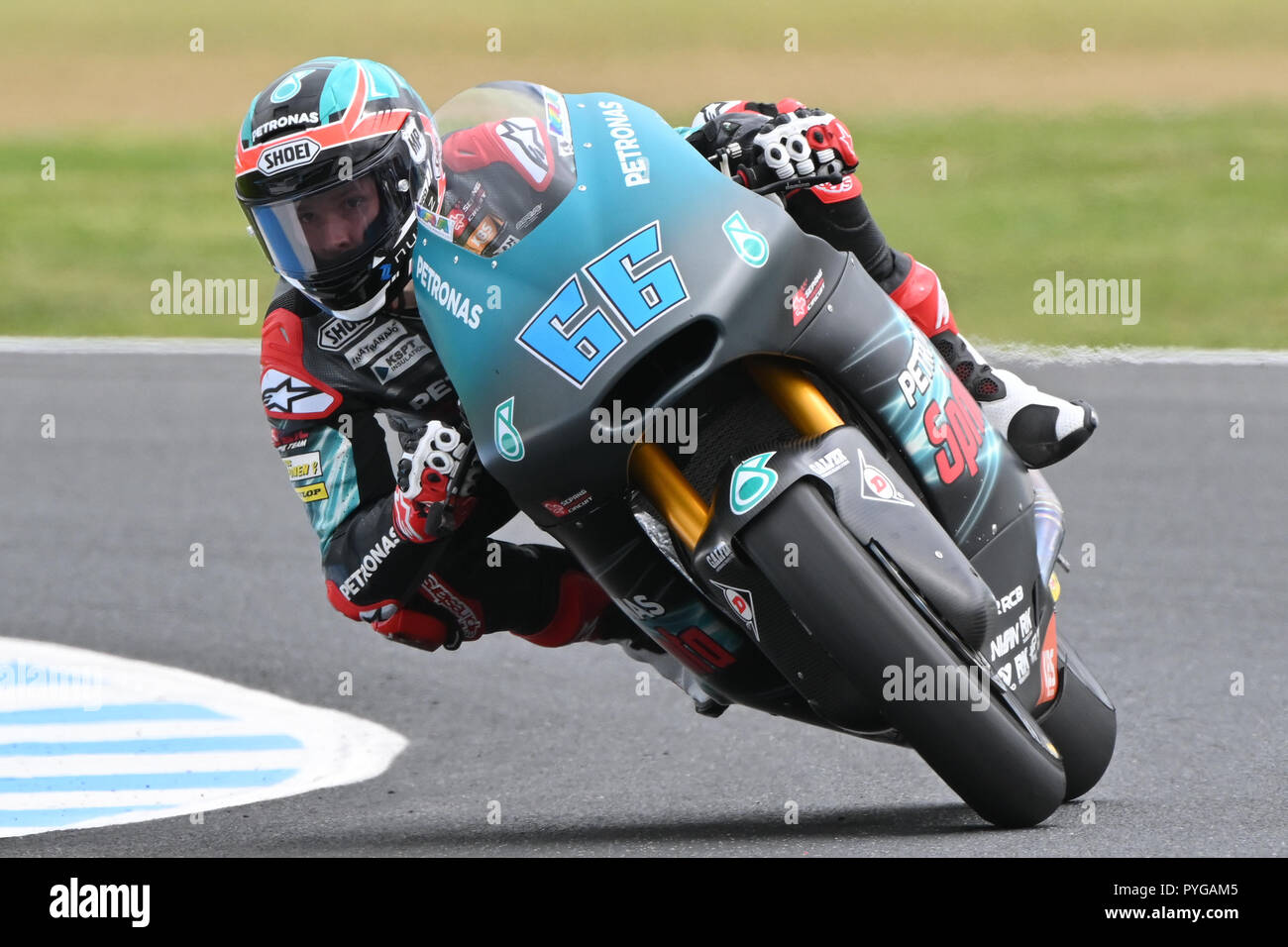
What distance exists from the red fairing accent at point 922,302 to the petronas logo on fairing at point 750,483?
39.1 inches

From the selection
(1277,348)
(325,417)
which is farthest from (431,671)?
(1277,348)

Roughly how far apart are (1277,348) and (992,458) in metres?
7.62

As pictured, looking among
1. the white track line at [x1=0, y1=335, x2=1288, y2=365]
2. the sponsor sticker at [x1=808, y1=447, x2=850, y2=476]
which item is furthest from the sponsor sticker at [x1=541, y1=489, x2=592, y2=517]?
the white track line at [x1=0, y1=335, x2=1288, y2=365]

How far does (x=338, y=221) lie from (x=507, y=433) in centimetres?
56

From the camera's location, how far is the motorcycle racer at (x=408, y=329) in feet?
11.8

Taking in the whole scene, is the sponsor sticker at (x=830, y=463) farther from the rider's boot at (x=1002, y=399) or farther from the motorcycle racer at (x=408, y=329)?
the rider's boot at (x=1002, y=399)

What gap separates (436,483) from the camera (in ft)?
12.2

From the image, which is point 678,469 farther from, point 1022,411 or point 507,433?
point 1022,411

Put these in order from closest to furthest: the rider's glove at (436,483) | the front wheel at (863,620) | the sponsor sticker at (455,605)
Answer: the front wheel at (863,620) → the rider's glove at (436,483) → the sponsor sticker at (455,605)

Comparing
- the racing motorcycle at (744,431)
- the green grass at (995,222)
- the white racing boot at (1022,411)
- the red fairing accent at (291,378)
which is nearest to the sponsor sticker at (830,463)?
the racing motorcycle at (744,431)

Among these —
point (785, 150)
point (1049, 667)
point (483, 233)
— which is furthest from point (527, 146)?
point (1049, 667)

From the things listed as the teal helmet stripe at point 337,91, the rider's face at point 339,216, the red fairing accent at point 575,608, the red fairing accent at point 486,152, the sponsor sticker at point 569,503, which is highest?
the teal helmet stripe at point 337,91

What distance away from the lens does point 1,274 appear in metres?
14.3
